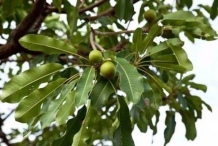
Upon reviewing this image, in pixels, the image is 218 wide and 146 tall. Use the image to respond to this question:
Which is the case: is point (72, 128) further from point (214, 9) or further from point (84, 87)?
point (214, 9)

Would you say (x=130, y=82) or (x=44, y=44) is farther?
(x=44, y=44)

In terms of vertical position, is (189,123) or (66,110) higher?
(66,110)

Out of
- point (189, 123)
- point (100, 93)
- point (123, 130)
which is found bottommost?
point (189, 123)

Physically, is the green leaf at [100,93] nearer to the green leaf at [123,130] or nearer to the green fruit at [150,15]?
the green leaf at [123,130]

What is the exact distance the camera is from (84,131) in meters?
1.06

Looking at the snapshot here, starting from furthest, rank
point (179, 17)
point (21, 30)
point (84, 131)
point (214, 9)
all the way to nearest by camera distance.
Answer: point (214, 9)
point (21, 30)
point (179, 17)
point (84, 131)

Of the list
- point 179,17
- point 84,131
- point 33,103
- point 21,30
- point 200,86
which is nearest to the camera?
point 84,131

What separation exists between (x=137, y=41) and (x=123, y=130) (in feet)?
0.93

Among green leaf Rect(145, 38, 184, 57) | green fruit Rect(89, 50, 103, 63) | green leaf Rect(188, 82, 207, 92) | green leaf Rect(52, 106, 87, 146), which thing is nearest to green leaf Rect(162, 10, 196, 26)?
green leaf Rect(145, 38, 184, 57)

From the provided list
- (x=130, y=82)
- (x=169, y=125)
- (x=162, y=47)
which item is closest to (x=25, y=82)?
(x=130, y=82)

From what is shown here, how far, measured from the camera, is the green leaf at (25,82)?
1.15 metres

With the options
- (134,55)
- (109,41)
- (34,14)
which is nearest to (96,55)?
(134,55)

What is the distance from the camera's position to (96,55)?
45.3 inches

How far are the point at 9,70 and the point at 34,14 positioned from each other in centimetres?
133
